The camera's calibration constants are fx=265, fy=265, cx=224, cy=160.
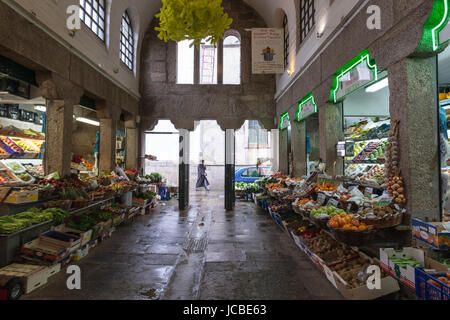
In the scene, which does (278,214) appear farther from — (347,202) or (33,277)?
(33,277)

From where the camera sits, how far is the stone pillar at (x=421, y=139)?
3492 mm

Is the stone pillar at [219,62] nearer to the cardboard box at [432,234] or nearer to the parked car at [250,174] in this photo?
the parked car at [250,174]

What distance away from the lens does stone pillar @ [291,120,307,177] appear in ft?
30.0

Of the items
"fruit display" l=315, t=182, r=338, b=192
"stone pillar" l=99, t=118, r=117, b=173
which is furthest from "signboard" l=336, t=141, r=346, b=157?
"stone pillar" l=99, t=118, r=117, b=173

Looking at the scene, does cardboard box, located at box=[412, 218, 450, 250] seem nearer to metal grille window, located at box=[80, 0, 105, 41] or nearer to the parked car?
metal grille window, located at box=[80, 0, 105, 41]

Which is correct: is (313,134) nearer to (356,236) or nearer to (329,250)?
(329,250)

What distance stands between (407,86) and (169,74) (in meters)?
10.2

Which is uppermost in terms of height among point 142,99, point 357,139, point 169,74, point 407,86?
point 169,74

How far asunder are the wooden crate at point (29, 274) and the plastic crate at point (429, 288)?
4862mm

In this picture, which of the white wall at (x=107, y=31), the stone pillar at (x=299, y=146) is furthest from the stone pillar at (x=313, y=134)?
the white wall at (x=107, y=31)

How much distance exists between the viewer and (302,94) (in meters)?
8.12

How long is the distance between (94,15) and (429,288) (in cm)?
957

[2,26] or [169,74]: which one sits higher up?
[169,74]

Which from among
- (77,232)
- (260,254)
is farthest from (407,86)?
(77,232)
